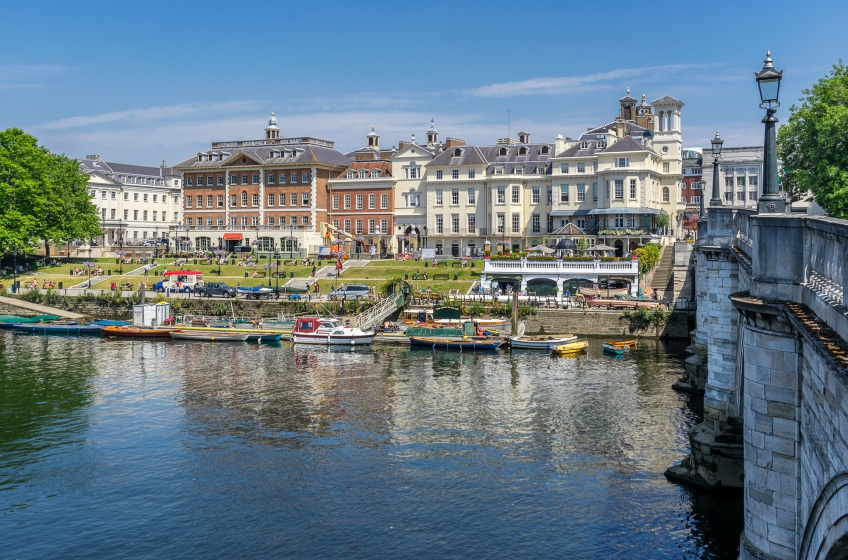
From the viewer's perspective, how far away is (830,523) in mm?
12562

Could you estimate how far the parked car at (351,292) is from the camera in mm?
79500

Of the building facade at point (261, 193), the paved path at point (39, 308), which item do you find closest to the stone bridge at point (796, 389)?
the paved path at point (39, 308)

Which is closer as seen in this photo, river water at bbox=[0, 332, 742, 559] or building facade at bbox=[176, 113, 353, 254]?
river water at bbox=[0, 332, 742, 559]

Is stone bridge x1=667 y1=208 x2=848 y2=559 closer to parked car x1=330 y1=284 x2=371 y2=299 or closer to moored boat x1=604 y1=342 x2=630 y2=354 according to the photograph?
moored boat x1=604 y1=342 x2=630 y2=354

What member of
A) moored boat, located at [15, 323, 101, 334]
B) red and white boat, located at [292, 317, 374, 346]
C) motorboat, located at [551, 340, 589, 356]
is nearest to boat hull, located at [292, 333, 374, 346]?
red and white boat, located at [292, 317, 374, 346]

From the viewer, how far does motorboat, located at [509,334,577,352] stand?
61.4m

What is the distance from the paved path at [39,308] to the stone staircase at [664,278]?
53867 millimetres

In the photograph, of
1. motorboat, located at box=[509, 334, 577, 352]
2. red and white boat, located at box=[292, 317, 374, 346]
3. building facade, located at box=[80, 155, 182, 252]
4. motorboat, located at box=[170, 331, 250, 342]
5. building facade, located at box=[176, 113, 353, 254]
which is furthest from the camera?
building facade, located at box=[80, 155, 182, 252]

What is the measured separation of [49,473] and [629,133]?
274ft

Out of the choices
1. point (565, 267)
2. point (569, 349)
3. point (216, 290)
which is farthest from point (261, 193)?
point (569, 349)

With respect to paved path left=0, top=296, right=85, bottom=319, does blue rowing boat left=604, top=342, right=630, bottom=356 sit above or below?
below

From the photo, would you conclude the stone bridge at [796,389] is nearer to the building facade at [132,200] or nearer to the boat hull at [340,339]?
the boat hull at [340,339]

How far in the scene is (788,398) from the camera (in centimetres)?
1573

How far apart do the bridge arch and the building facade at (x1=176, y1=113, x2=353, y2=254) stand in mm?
97745
